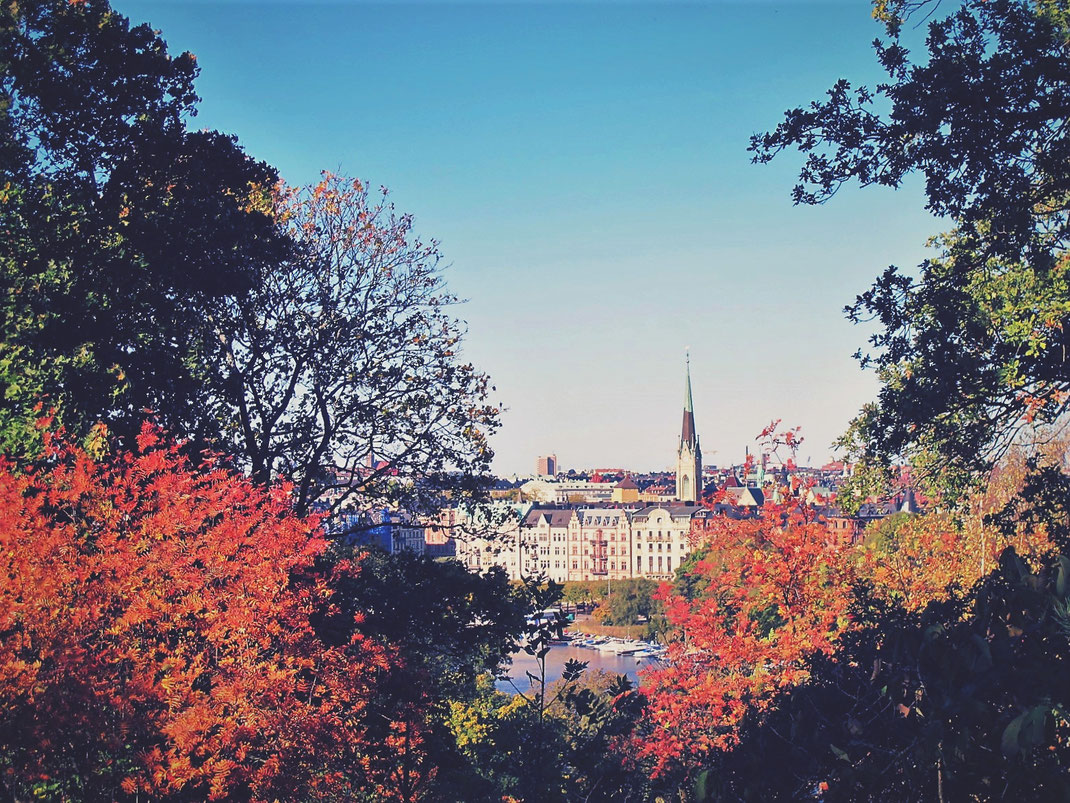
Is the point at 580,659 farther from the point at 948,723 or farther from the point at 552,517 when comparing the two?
the point at 552,517

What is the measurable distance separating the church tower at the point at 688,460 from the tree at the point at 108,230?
100 metres

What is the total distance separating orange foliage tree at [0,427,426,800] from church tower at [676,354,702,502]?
10241 cm

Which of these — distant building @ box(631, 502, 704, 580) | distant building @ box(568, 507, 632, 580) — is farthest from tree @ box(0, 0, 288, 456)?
distant building @ box(568, 507, 632, 580)

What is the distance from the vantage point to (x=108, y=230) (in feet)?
35.3

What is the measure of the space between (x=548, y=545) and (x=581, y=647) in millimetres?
43680

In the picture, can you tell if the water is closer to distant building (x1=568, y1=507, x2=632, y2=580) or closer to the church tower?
distant building (x1=568, y1=507, x2=632, y2=580)

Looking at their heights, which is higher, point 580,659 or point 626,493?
point 626,493

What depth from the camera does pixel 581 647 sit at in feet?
201

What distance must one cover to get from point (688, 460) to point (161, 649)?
359 feet

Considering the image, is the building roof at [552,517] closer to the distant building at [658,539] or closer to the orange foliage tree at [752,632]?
the distant building at [658,539]

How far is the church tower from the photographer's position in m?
114

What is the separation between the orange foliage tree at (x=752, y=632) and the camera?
43.2ft

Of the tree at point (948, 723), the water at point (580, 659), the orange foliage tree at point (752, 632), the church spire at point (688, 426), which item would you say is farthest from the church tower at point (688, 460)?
the tree at point (948, 723)

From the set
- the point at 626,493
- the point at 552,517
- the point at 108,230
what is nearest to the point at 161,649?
the point at 108,230
